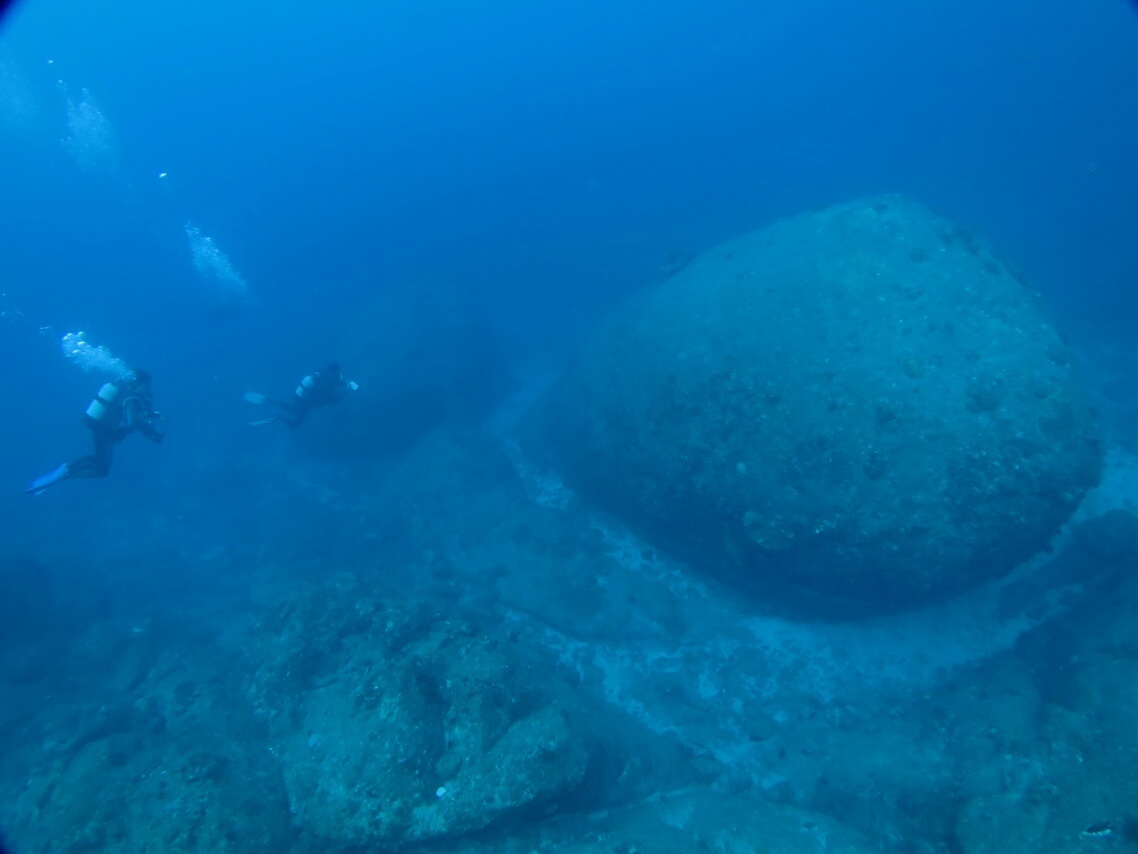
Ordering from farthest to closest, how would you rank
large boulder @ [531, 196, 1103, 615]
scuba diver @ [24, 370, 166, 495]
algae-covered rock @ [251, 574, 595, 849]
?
scuba diver @ [24, 370, 166, 495] < large boulder @ [531, 196, 1103, 615] < algae-covered rock @ [251, 574, 595, 849]

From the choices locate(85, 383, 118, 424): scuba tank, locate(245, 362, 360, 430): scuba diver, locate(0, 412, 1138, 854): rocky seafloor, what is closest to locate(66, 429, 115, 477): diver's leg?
locate(85, 383, 118, 424): scuba tank

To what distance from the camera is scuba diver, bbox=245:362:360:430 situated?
15.1 metres

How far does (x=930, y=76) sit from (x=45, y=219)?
94.1 m

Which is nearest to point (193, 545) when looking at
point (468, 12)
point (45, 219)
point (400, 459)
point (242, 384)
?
point (400, 459)

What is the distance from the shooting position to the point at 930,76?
48125mm

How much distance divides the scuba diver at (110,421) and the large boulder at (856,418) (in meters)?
11.2

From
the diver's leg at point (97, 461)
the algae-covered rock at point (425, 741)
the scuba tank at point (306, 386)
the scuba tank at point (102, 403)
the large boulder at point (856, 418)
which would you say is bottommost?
the algae-covered rock at point (425, 741)

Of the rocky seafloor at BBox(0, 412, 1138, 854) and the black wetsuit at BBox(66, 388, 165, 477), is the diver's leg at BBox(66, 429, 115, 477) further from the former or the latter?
the rocky seafloor at BBox(0, 412, 1138, 854)

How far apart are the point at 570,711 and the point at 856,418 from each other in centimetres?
640

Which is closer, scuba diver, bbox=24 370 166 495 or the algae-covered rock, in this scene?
the algae-covered rock

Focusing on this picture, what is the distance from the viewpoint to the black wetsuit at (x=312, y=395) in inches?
598

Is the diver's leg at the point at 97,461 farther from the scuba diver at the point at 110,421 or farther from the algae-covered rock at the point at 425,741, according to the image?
the algae-covered rock at the point at 425,741

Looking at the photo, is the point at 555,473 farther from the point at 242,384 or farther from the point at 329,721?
the point at 242,384

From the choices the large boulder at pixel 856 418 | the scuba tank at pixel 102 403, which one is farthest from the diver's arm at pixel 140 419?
the large boulder at pixel 856 418
